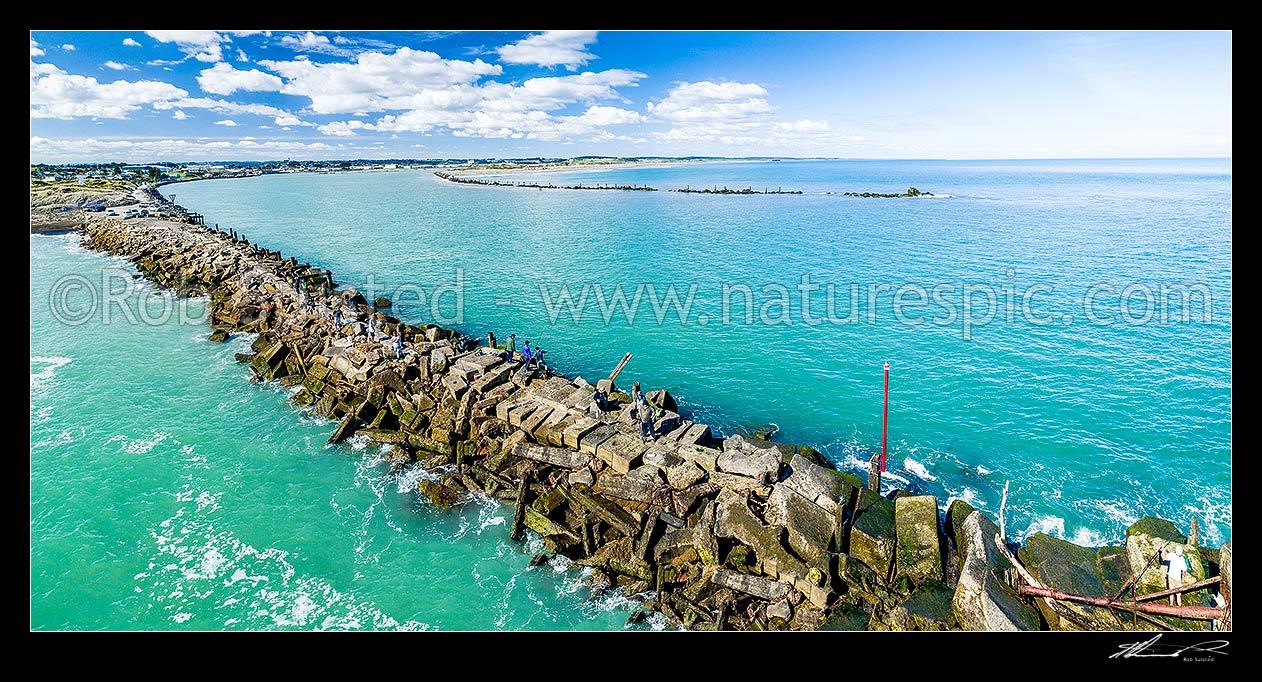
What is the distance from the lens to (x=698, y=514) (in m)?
15.9

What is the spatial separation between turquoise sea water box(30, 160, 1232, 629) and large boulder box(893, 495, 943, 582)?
582cm

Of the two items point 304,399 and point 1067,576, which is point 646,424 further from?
point 304,399

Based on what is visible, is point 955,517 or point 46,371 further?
point 46,371

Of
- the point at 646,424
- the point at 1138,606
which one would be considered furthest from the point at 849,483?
the point at 646,424

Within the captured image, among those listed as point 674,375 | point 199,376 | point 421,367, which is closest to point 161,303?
point 199,376

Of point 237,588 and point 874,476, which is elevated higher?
point 874,476

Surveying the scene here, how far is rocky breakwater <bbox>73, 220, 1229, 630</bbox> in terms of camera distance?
42.5 ft

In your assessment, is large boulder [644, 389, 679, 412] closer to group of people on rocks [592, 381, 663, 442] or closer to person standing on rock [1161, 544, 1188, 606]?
group of people on rocks [592, 381, 663, 442]

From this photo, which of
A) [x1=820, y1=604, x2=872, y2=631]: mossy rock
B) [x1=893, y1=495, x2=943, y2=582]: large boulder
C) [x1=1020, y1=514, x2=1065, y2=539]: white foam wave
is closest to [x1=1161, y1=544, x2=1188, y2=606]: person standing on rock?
[x1=893, y1=495, x2=943, y2=582]: large boulder

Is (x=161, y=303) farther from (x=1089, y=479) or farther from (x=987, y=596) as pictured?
(x=1089, y=479)

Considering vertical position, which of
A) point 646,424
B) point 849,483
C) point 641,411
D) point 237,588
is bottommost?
point 237,588

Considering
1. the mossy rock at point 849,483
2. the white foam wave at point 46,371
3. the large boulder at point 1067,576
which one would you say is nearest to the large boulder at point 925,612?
the large boulder at point 1067,576

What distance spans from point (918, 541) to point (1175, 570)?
4886mm

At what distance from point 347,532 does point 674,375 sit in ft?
53.7
